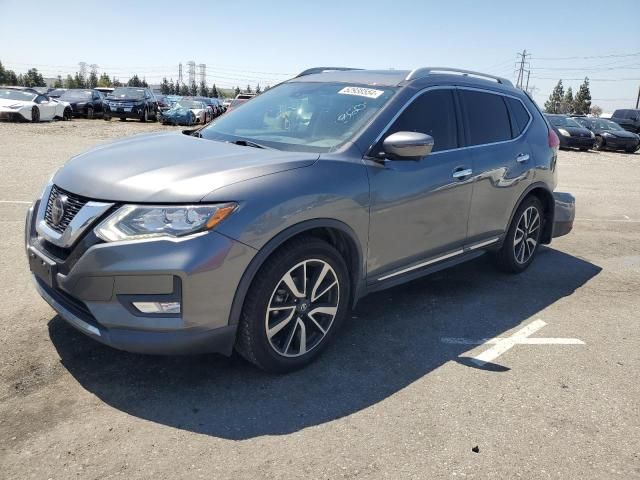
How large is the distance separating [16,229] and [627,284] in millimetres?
6479

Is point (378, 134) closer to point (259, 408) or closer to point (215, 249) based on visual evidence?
point (215, 249)

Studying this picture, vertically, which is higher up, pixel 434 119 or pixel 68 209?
pixel 434 119

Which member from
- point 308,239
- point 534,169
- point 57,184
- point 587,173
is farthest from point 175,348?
point 587,173

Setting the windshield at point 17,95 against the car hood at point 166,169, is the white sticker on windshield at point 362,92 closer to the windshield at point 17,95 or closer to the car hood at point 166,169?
the car hood at point 166,169

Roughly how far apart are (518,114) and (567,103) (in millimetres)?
111256

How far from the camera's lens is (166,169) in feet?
10.00

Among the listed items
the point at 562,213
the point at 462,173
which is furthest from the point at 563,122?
the point at 462,173

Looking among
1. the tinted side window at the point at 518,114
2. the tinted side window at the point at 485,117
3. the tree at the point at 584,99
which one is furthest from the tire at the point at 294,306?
the tree at the point at 584,99

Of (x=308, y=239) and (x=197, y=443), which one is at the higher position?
(x=308, y=239)

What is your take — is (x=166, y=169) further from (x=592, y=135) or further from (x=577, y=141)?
(x=592, y=135)

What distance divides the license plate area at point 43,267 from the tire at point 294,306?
1.06m

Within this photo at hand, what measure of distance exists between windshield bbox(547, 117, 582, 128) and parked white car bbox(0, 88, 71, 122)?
2224 cm

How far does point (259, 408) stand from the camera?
2971mm

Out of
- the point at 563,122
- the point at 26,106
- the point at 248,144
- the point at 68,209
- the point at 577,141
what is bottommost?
the point at 577,141
